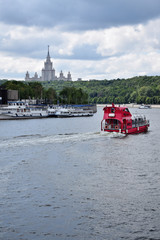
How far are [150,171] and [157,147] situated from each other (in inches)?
846

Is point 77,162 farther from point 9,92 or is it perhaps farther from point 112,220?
point 9,92

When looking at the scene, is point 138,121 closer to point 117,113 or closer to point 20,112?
point 117,113

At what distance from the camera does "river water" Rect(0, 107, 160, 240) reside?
2209 cm

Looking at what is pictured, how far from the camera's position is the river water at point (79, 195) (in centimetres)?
2209

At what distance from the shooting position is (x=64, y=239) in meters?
20.7

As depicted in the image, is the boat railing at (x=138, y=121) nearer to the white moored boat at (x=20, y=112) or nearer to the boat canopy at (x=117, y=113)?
the boat canopy at (x=117, y=113)

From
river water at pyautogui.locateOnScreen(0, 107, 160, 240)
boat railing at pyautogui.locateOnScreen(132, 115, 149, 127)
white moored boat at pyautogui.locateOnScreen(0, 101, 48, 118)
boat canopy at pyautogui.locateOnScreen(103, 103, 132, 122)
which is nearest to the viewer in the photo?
river water at pyautogui.locateOnScreen(0, 107, 160, 240)

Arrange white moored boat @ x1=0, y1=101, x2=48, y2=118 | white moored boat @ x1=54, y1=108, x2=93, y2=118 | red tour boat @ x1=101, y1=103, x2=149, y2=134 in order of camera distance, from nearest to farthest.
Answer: red tour boat @ x1=101, y1=103, x2=149, y2=134
white moored boat @ x1=0, y1=101, x2=48, y2=118
white moored boat @ x1=54, y1=108, x2=93, y2=118

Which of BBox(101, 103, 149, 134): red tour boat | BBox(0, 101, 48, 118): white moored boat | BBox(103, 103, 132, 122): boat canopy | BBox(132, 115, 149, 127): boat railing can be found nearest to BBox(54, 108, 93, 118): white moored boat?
BBox(0, 101, 48, 118): white moored boat

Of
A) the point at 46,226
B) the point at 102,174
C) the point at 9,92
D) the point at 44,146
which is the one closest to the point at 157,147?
the point at 44,146

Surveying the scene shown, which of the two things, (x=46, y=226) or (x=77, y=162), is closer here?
(x=46, y=226)

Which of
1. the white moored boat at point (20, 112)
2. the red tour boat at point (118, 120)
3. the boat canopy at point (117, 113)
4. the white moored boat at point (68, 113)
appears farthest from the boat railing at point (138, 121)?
the white moored boat at point (68, 113)

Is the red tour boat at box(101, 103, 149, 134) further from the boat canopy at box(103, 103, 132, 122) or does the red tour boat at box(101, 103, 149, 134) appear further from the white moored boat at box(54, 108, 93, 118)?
the white moored boat at box(54, 108, 93, 118)

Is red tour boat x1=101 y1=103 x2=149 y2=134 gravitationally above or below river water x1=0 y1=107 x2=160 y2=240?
above
